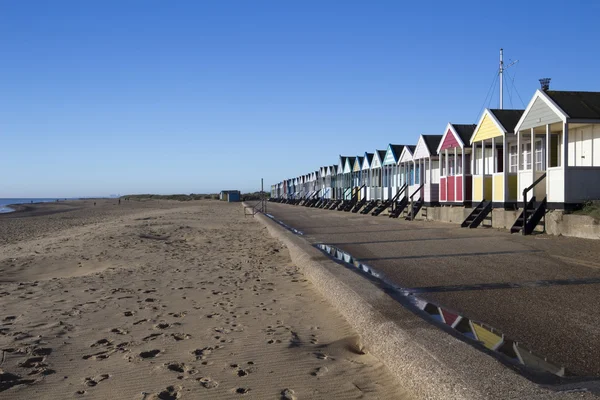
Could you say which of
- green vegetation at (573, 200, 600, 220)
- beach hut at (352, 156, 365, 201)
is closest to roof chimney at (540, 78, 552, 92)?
green vegetation at (573, 200, 600, 220)

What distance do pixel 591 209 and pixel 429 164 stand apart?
13704 millimetres

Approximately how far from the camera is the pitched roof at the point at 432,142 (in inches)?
1089

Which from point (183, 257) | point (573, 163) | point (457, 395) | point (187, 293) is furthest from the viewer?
point (573, 163)

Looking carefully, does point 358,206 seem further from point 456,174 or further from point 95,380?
point 95,380

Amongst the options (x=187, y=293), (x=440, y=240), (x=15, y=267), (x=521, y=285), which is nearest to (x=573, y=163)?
(x=440, y=240)

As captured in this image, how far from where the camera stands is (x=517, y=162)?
706 inches

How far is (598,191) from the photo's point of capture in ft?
48.4

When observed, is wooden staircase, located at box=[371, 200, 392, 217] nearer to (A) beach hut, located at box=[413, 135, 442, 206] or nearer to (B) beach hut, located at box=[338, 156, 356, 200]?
(A) beach hut, located at box=[413, 135, 442, 206]

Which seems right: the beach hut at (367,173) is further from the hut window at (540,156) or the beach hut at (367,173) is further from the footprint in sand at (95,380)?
the footprint in sand at (95,380)

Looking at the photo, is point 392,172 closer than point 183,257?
No

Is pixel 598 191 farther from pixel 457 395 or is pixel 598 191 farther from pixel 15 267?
pixel 15 267

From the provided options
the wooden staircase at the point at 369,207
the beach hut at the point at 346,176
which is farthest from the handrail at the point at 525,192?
the beach hut at the point at 346,176

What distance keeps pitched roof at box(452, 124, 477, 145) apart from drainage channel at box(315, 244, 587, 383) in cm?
1663

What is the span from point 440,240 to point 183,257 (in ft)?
24.1
